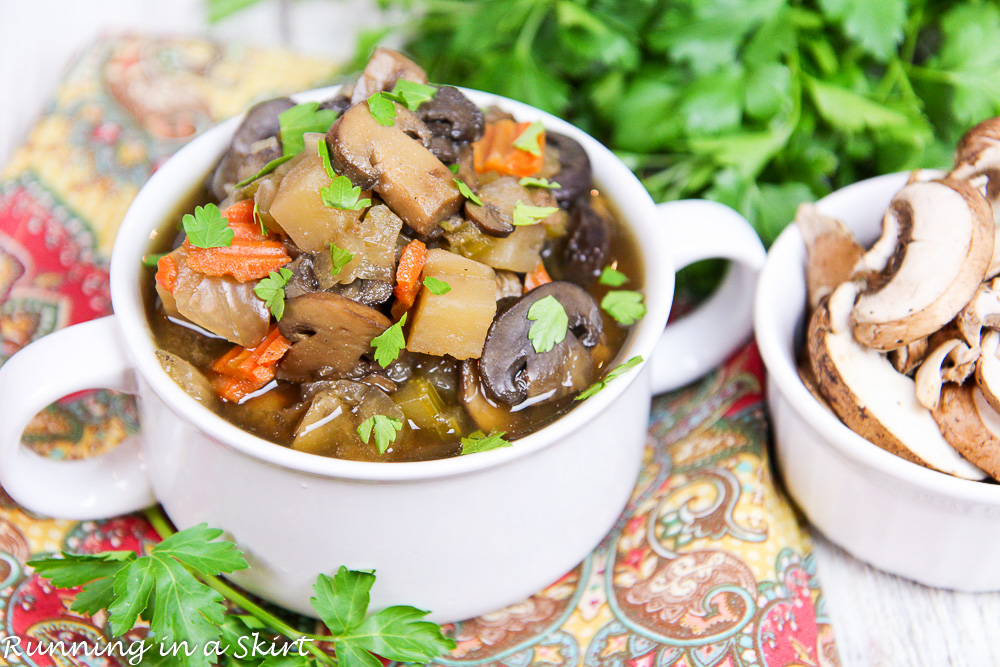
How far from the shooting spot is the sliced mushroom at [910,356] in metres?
1.99

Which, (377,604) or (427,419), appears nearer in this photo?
(427,419)

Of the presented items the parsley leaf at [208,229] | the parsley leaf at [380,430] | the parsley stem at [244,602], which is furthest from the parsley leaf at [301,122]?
the parsley stem at [244,602]

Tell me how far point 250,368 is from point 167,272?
9.6 inches

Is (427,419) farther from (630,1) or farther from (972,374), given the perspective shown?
(630,1)

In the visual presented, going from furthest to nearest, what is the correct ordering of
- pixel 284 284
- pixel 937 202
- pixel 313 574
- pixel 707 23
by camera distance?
pixel 707 23, pixel 937 202, pixel 313 574, pixel 284 284

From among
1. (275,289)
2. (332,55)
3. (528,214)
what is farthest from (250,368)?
(332,55)

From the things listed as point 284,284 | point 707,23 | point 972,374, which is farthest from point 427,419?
point 707,23

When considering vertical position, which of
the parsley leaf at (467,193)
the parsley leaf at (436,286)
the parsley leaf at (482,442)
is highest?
the parsley leaf at (467,193)

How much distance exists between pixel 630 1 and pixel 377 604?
187 centimetres

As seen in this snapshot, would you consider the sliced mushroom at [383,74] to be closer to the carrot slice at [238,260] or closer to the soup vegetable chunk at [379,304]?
the soup vegetable chunk at [379,304]

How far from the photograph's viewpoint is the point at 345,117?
5.74 feet

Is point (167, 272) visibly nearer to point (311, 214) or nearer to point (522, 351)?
point (311, 214)

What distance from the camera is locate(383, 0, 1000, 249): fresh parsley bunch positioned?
256 cm

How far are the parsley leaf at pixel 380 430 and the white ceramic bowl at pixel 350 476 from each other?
0.08 meters
